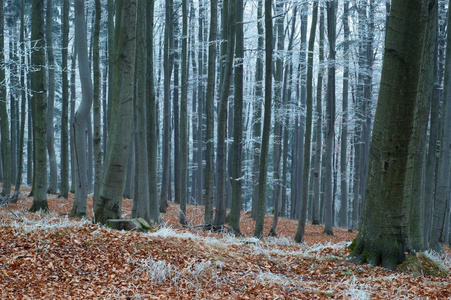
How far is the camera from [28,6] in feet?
69.5

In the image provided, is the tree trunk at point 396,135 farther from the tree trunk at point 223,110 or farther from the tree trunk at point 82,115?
the tree trunk at point 82,115

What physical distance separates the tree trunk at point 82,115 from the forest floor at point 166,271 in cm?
317

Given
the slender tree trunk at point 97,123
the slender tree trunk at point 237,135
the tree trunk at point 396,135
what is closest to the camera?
the tree trunk at point 396,135

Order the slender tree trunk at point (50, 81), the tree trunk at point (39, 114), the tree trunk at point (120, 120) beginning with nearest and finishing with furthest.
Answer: the tree trunk at point (120, 120) < the tree trunk at point (39, 114) < the slender tree trunk at point (50, 81)

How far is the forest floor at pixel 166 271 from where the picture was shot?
15.2ft

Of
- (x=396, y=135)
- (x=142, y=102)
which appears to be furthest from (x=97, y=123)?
(x=396, y=135)

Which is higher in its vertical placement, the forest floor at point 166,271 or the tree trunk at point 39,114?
the tree trunk at point 39,114

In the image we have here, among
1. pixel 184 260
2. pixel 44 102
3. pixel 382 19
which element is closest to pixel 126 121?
pixel 184 260

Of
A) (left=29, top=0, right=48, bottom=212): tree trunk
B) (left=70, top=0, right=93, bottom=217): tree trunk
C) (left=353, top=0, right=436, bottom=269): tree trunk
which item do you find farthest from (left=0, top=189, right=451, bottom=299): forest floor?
(left=29, top=0, right=48, bottom=212): tree trunk

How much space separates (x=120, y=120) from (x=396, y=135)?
4601 mm

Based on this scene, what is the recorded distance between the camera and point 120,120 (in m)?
7.39

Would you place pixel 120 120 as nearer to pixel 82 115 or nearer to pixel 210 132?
pixel 82 115

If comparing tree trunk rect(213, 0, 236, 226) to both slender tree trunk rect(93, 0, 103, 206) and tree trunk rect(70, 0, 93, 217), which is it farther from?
tree trunk rect(70, 0, 93, 217)

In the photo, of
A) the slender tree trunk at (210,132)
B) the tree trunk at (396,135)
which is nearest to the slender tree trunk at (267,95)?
the slender tree trunk at (210,132)
